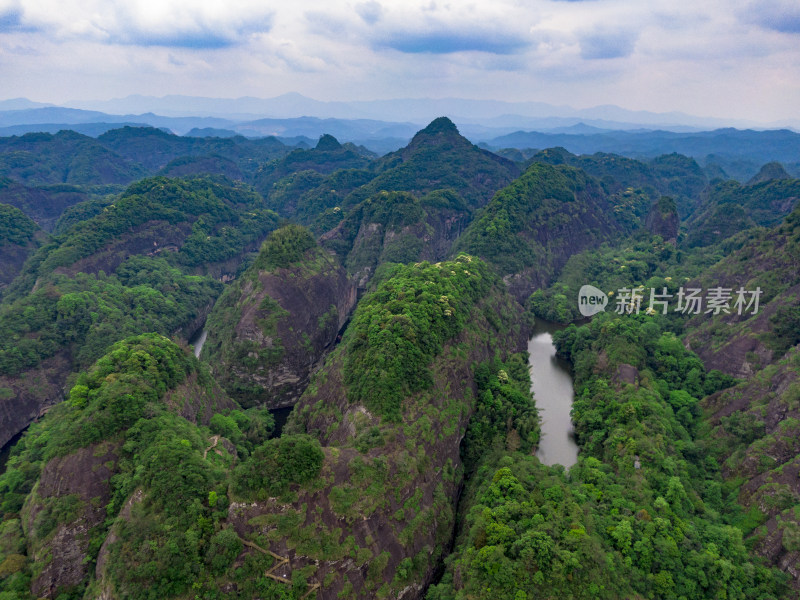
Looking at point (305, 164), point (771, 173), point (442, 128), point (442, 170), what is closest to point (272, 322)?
point (442, 170)

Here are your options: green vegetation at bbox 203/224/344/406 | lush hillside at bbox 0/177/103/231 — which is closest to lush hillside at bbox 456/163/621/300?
green vegetation at bbox 203/224/344/406

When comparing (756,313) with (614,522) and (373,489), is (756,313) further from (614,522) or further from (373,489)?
(373,489)

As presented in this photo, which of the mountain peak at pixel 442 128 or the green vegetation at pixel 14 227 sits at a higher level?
the mountain peak at pixel 442 128

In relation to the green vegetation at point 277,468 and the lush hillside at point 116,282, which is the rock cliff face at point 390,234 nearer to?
the lush hillside at point 116,282

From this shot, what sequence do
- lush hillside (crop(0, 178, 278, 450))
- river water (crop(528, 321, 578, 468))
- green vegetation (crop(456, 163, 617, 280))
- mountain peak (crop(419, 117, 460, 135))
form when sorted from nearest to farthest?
river water (crop(528, 321, 578, 468)) → lush hillside (crop(0, 178, 278, 450)) → green vegetation (crop(456, 163, 617, 280)) → mountain peak (crop(419, 117, 460, 135))

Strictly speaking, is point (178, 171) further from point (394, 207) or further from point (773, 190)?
point (773, 190)

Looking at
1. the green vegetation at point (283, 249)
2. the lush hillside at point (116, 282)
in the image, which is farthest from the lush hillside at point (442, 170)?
the green vegetation at point (283, 249)

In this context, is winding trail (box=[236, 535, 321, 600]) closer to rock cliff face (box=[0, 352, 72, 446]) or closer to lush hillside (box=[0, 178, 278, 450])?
rock cliff face (box=[0, 352, 72, 446])
